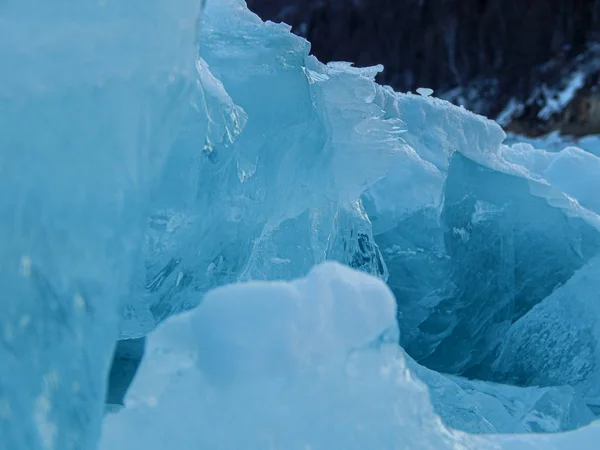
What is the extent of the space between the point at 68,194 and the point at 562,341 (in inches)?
74.9

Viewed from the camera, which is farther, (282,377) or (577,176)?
(577,176)

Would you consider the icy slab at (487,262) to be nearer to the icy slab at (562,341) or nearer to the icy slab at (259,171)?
the icy slab at (562,341)

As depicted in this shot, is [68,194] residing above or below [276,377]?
above

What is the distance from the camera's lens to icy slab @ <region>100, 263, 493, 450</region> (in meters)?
0.87

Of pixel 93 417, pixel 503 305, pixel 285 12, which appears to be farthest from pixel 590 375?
pixel 285 12

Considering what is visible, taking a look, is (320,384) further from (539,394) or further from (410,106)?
(410,106)

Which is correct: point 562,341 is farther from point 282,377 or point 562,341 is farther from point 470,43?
point 470,43

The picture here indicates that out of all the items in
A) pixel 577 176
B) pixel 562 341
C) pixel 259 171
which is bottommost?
pixel 562 341

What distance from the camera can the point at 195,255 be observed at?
1.60 metres

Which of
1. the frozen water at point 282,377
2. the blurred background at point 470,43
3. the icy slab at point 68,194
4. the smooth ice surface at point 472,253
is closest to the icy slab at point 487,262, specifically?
the smooth ice surface at point 472,253

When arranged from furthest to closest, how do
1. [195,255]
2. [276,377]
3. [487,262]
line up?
[487,262]
[195,255]
[276,377]

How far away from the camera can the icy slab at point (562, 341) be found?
2234mm

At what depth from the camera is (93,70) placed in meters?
0.92

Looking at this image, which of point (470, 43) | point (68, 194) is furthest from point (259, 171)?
point (470, 43)
